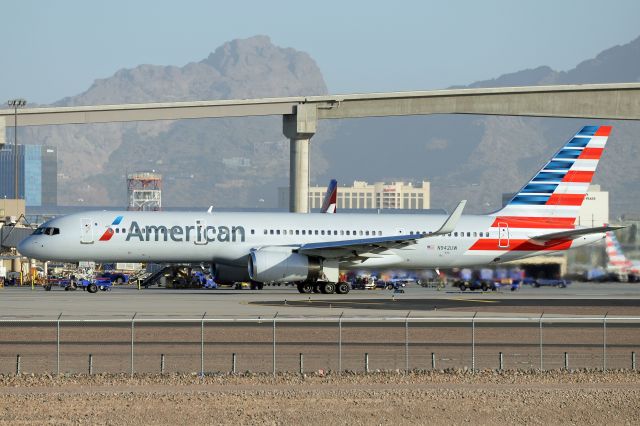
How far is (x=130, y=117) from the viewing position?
84.0 meters

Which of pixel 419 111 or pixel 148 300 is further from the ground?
pixel 419 111

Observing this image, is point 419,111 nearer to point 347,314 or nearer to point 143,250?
point 143,250

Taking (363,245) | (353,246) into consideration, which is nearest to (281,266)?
(353,246)

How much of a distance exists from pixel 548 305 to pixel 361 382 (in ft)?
95.7

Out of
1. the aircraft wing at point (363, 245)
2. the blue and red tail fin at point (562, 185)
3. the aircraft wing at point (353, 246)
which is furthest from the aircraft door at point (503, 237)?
the aircraft wing at point (353, 246)

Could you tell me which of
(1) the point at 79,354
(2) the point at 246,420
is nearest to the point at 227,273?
(1) the point at 79,354

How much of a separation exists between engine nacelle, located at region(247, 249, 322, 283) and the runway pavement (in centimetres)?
109

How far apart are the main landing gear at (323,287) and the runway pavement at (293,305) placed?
4.80ft

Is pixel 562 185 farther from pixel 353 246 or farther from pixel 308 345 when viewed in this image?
pixel 308 345

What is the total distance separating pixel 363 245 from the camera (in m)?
64.7

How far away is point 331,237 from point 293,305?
13888 mm

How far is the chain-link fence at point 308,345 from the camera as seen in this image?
107ft

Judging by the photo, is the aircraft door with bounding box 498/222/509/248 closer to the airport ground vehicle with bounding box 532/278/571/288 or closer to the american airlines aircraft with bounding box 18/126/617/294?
the american airlines aircraft with bounding box 18/126/617/294

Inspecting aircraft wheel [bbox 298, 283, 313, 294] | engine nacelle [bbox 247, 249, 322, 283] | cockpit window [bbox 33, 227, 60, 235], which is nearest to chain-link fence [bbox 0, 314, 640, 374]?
engine nacelle [bbox 247, 249, 322, 283]
